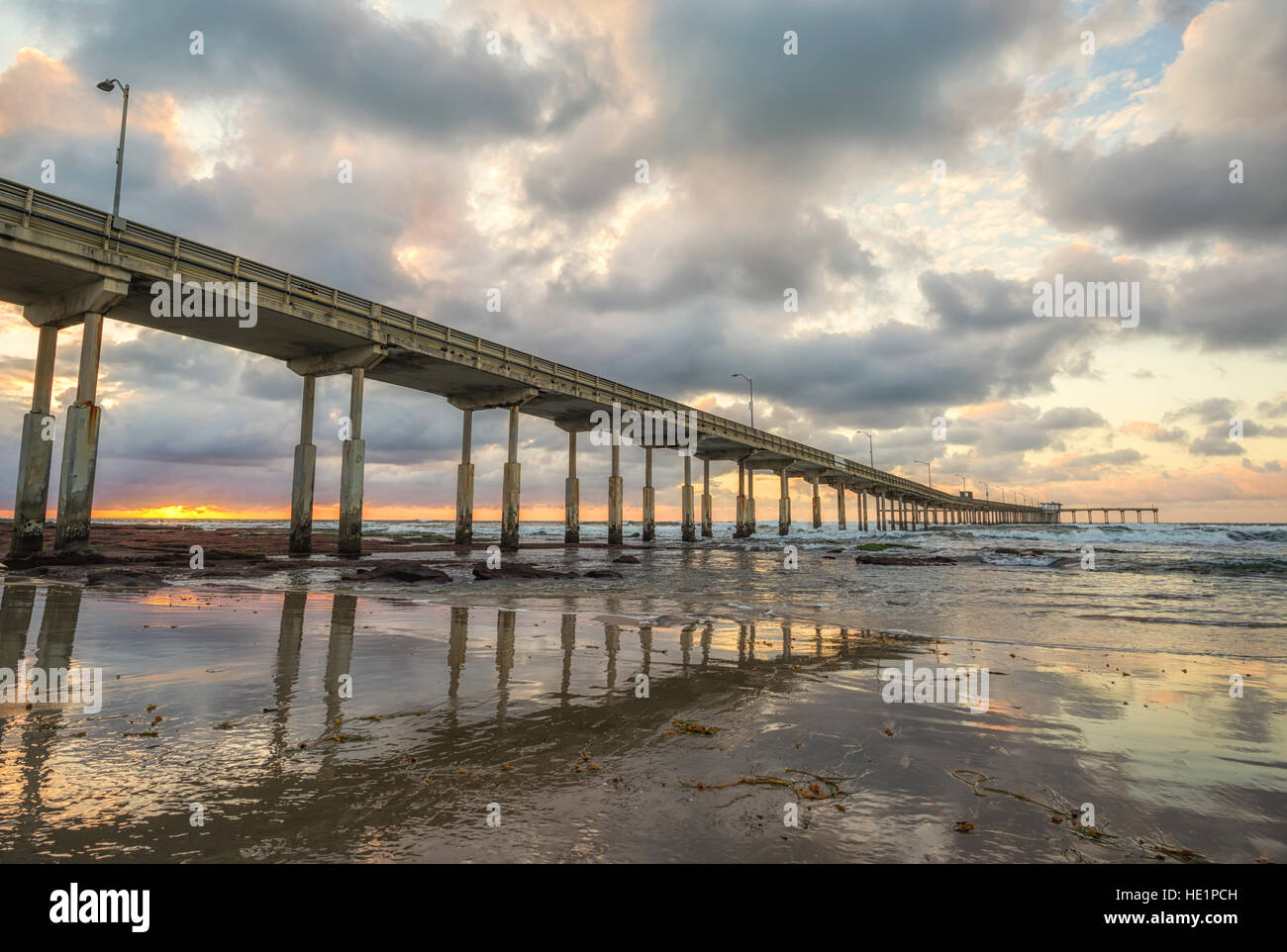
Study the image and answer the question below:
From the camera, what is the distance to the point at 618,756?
139 inches

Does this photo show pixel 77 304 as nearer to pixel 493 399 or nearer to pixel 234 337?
pixel 234 337

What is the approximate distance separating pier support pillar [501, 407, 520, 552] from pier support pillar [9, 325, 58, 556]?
819 inches

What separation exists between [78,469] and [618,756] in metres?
23.9

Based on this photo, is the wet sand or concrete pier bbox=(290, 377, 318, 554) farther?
concrete pier bbox=(290, 377, 318, 554)

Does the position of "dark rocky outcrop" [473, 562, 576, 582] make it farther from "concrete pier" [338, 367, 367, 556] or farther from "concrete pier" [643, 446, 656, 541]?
"concrete pier" [643, 446, 656, 541]

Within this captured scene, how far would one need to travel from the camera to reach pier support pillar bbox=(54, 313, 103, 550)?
752 inches

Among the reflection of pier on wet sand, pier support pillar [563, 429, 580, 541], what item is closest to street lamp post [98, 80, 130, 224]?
the reflection of pier on wet sand

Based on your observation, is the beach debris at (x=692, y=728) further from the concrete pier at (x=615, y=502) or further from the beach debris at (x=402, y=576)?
the concrete pier at (x=615, y=502)

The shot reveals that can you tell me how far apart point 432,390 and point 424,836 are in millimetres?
38869

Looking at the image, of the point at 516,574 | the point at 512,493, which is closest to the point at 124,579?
the point at 516,574

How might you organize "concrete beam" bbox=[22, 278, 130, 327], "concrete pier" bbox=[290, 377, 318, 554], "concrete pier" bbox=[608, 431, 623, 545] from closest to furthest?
"concrete beam" bbox=[22, 278, 130, 327]
"concrete pier" bbox=[290, 377, 318, 554]
"concrete pier" bbox=[608, 431, 623, 545]

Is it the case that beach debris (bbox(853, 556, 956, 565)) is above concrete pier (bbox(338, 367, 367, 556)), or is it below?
below

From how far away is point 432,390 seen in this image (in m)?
38.6
